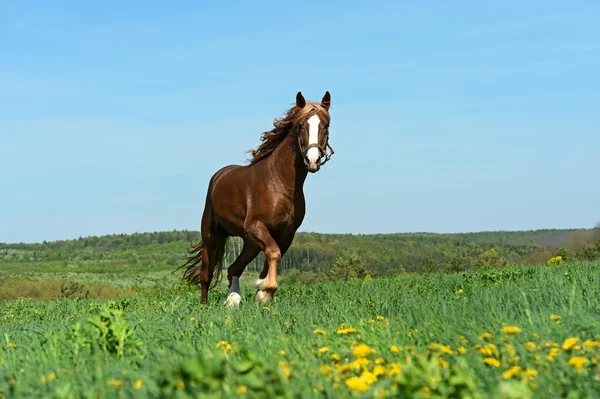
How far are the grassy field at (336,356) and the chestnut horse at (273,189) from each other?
8.30 ft

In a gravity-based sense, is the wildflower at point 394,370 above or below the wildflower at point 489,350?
below

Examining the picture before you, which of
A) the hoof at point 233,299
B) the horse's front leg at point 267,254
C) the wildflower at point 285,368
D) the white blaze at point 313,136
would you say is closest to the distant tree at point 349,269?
the hoof at point 233,299

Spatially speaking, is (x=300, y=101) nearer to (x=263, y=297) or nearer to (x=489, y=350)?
(x=263, y=297)

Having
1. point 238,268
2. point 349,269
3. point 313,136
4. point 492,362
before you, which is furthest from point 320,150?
point 349,269

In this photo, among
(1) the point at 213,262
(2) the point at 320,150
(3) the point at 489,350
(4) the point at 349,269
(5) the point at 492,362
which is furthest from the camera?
(4) the point at 349,269

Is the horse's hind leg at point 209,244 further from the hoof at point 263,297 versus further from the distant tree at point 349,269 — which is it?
the distant tree at point 349,269

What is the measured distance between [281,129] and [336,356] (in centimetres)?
641

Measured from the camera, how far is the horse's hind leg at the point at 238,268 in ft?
33.9

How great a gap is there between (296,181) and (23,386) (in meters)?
6.02

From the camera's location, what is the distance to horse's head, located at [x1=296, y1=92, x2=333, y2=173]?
859cm

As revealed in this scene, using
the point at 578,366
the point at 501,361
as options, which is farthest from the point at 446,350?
the point at 578,366

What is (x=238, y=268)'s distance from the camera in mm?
10625

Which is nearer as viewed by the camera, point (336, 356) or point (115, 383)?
Result: point (115, 383)

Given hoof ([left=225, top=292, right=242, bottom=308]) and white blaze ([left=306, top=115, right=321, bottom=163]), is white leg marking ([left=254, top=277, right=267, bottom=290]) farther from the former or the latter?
white blaze ([left=306, top=115, right=321, bottom=163])
